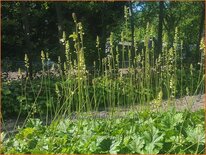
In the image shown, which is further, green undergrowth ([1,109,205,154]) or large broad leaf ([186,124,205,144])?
large broad leaf ([186,124,205,144])

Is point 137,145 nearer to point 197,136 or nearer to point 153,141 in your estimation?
point 153,141

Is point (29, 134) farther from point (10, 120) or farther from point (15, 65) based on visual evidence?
point (15, 65)

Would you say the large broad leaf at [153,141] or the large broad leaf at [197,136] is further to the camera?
the large broad leaf at [197,136]

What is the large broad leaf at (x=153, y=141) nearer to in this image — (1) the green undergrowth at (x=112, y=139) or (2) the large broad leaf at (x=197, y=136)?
(1) the green undergrowth at (x=112, y=139)

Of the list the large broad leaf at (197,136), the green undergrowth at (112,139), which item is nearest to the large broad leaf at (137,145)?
the green undergrowth at (112,139)

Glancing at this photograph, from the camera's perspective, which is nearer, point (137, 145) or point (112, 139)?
point (137, 145)

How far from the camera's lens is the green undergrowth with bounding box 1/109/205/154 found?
2644mm

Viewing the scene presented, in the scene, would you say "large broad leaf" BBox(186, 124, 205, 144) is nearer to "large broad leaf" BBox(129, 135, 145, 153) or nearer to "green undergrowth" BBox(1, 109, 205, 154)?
"green undergrowth" BBox(1, 109, 205, 154)

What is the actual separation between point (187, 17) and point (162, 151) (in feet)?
83.4

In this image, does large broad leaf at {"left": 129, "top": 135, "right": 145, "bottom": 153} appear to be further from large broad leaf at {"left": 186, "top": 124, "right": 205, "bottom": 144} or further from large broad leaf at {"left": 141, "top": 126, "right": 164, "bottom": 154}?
large broad leaf at {"left": 186, "top": 124, "right": 205, "bottom": 144}

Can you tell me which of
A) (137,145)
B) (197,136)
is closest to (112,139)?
(137,145)

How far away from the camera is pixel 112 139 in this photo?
276 cm

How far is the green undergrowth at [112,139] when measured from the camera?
8.68ft

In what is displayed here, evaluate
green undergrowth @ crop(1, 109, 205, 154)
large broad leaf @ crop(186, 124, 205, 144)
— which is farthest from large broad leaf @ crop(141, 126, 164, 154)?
large broad leaf @ crop(186, 124, 205, 144)
